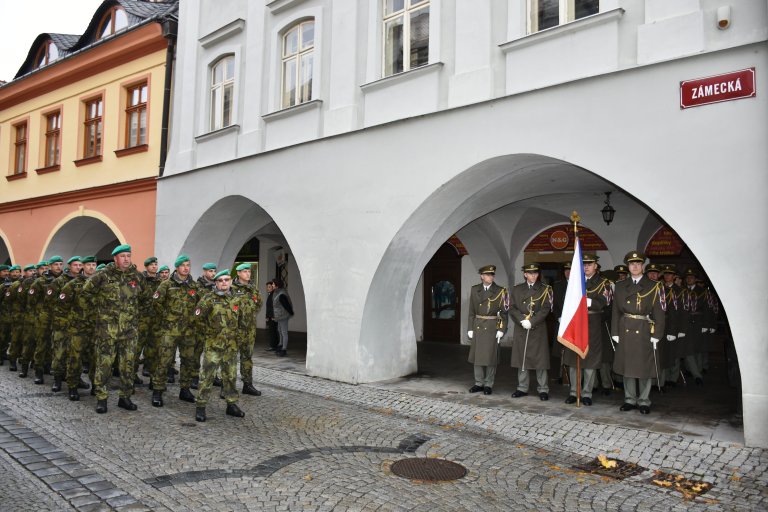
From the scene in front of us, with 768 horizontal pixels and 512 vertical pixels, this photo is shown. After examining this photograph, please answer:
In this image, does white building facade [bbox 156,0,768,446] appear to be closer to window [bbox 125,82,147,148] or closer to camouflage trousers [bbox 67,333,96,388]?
window [bbox 125,82,147,148]

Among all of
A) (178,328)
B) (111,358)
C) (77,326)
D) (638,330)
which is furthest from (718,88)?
Answer: (77,326)

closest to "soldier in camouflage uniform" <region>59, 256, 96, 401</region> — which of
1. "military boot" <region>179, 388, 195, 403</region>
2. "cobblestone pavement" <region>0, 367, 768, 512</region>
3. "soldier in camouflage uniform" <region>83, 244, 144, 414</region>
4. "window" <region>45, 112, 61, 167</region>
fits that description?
"cobblestone pavement" <region>0, 367, 768, 512</region>

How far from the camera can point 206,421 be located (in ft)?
22.6

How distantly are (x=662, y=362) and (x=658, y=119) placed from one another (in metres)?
3.47

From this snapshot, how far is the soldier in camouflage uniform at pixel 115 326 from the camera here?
7.40 meters

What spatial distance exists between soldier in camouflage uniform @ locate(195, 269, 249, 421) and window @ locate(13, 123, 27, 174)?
15.7 m

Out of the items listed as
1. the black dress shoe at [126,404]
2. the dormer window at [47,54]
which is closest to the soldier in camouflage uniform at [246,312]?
the black dress shoe at [126,404]

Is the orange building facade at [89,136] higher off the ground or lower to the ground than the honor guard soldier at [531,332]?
higher

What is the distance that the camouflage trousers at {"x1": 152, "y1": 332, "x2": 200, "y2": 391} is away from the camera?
8.02 metres

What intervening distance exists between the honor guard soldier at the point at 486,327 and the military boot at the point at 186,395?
3.78 meters

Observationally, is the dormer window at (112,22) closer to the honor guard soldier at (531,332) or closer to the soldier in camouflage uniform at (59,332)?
the soldier in camouflage uniform at (59,332)

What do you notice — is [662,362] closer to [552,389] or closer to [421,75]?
[552,389]

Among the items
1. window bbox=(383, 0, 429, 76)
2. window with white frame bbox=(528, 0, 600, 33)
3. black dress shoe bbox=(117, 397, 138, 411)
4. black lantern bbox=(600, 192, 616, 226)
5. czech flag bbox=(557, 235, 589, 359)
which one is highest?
window bbox=(383, 0, 429, 76)

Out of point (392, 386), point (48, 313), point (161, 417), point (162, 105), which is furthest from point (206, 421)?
point (162, 105)
